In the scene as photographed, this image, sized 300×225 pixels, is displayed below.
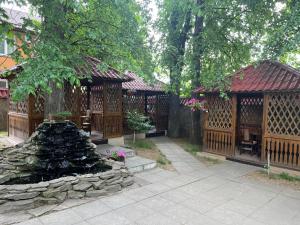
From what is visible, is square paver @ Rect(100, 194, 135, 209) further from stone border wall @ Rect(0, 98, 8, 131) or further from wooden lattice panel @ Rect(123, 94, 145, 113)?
stone border wall @ Rect(0, 98, 8, 131)

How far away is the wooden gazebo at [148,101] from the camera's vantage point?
10192mm

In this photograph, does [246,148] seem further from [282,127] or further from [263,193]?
[263,193]

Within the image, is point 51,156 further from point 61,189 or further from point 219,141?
point 219,141

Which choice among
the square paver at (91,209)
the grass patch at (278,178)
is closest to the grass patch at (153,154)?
the grass patch at (278,178)

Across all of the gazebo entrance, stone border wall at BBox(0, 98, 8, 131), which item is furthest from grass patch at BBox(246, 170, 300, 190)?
stone border wall at BBox(0, 98, 8, 131)

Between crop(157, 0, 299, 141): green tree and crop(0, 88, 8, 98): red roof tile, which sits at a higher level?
crop(157, 0, 299, 141): green tree

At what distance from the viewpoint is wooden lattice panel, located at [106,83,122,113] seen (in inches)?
299

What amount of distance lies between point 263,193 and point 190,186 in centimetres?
135

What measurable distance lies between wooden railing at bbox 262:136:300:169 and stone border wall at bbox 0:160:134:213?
3.70 meters

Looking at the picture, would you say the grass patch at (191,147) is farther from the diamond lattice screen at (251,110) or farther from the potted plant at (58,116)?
the potted plant at (58,116)

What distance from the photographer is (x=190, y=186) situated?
15.1 ft

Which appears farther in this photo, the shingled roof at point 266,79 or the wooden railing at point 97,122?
the wooden railing at point 97,122

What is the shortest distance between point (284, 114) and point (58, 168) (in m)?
5.29

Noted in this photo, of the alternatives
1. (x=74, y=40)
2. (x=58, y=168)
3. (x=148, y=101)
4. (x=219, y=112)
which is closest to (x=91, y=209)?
(x=58, y=168)
